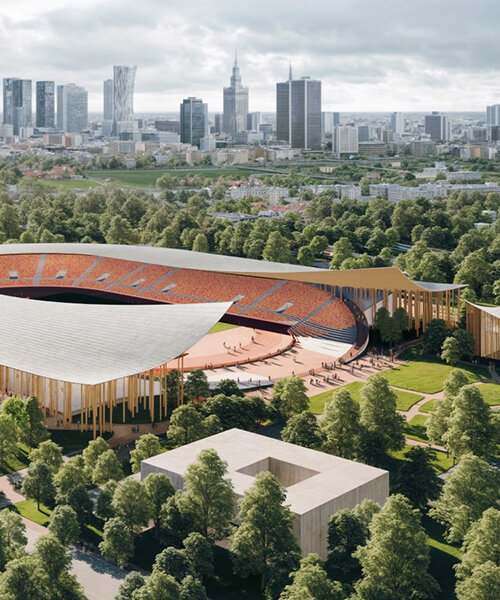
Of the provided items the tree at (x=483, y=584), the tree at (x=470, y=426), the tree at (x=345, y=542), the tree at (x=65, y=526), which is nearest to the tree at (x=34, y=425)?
the tree at (x=65, y=526)

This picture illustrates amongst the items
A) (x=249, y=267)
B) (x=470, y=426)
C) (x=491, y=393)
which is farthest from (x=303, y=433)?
(x=249, y=267)

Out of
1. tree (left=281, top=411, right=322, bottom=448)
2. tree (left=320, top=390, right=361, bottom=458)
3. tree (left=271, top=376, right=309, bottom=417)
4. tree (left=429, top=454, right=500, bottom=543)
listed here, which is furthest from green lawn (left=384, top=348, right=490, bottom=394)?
tree (left=429, top=454, right=500, bottom=543)

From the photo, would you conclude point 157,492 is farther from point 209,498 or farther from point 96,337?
point 96,337

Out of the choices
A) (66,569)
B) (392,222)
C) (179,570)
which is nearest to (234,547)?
(179,570)

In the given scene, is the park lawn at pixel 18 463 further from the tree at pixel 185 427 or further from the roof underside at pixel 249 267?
the roof underside at pixel 249 267

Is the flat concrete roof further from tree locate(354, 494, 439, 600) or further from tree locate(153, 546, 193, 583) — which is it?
tree locate(153, 546, 193, 583)

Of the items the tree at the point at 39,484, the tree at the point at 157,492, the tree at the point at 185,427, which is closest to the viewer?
the tree at the point at 157,492

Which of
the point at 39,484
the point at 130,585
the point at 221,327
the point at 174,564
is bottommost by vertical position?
the point at 130,585
